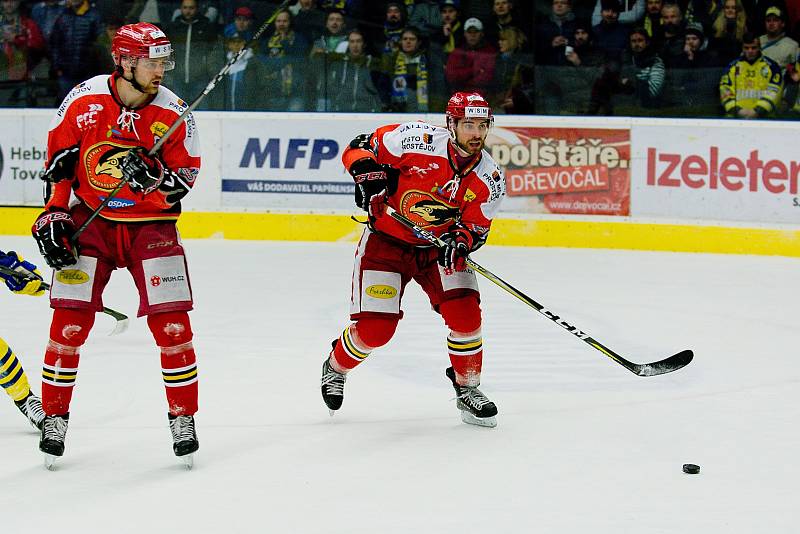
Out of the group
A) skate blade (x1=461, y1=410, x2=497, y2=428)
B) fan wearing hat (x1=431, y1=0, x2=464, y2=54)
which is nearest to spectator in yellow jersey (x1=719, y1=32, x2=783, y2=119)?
fan wearing hat (x1=431, y1=0, x2=464, y2=54)

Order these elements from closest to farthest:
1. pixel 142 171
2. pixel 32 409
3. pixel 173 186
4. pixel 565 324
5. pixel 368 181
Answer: pixel 142 171, pixel 173 186, pixel 32 409, pixel 368 181, pixel 565 324

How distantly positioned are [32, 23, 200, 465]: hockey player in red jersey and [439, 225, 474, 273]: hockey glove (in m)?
0.86

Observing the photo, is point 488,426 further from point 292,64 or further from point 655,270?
point 292,64

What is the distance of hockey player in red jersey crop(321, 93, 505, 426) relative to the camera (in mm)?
4223

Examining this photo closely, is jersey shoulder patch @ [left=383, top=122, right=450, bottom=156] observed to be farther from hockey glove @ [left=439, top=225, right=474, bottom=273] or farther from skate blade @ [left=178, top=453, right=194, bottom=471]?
skate blade @ [left=178, top=453, right=194, bottom=471]

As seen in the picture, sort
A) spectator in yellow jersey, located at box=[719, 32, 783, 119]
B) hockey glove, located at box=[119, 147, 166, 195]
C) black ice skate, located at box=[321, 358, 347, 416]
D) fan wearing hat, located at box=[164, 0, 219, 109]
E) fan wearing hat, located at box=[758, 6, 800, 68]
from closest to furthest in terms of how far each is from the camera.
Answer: hockey glove, located at box=[119, 147, 166, 195], black ice skate, located at box=[321, 358, 347, 416], spectator in yellow jersey, located at box=[719, 32, 783, 119], fan wearing hat, located at box=[758, 6, 800, 68], fan wearing hat, located at box=[164, 0, 219, 109]

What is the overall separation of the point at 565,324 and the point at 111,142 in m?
1.70

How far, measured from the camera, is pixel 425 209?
4309 millimetres

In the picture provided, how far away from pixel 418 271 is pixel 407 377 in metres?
0.73

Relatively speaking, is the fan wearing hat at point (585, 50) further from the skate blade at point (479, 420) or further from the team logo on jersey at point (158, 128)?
Result: the team logo on jersey at point (158, 128)

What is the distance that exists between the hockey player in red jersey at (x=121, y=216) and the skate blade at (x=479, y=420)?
3.24 ft

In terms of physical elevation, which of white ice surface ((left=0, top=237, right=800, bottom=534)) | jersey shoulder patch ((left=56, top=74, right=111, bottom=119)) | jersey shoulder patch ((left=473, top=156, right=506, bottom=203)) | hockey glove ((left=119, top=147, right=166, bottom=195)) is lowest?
white ice surface ((left=0, top=237, right=800, bottom=534))

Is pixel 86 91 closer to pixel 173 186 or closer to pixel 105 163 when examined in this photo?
pixel 105 163

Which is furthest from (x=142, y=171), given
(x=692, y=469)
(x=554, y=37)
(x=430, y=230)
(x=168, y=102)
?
(x=554, y=37)
